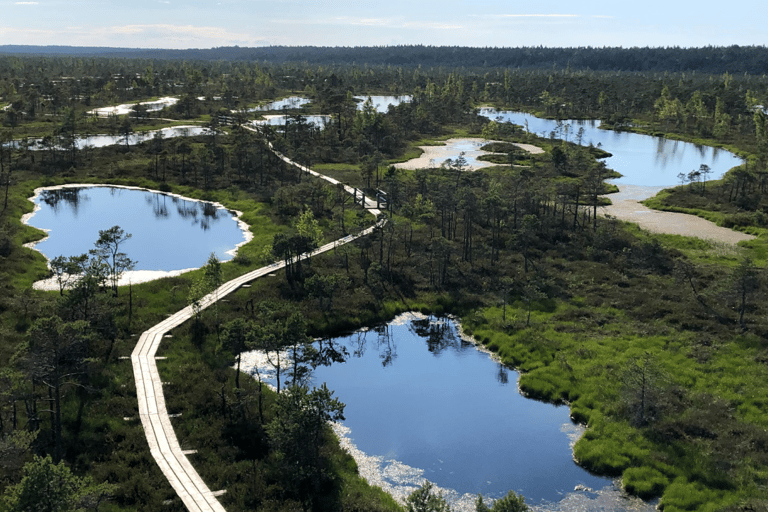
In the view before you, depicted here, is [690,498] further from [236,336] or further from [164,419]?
[164,419]

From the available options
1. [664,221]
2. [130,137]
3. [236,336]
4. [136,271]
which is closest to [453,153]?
[664,221]

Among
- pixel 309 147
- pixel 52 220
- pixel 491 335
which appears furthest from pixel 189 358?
pixel 309 147

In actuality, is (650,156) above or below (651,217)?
above

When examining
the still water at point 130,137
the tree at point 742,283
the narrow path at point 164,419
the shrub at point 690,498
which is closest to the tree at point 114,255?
the narrow path at point 164,419

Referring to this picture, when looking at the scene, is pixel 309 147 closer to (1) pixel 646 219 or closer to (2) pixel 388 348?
(1) pixel 646 219

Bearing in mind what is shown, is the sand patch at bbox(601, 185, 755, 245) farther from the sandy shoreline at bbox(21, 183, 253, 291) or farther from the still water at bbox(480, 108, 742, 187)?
the sandy shoreline at bbox(21, 183, 253, 291)

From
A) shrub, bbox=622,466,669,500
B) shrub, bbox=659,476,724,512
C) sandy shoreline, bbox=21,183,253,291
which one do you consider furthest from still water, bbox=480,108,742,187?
shrub, bbox=659,476,724,512

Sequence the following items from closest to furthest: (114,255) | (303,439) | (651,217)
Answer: (303,439) < (114,255) < (651,217)

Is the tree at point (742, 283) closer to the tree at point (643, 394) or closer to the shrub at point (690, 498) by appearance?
the tree at point (643, 394)

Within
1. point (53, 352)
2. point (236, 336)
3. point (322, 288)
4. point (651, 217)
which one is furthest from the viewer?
point (651, 217)
